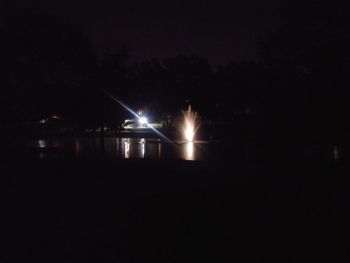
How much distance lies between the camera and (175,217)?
24.3 feet

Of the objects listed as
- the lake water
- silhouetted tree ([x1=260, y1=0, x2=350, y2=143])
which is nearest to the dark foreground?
silhouetted tree ([x1=260, y1=0, x2=350, y2=143])

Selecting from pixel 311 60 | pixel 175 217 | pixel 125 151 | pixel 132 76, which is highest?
pixel 132 76

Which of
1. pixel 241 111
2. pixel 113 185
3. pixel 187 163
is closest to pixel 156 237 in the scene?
pixel 113 185

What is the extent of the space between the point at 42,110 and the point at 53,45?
322 cm

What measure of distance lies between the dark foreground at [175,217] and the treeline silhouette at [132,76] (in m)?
5.60

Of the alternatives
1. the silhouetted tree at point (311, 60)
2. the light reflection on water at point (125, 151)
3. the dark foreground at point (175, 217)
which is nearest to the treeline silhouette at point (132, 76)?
the silhouetted tree at point (311, 60)

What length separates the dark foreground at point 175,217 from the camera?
5.81 meters

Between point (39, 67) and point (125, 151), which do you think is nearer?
point (39, 67)

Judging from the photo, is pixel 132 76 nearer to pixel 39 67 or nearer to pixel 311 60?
pixel 39 67

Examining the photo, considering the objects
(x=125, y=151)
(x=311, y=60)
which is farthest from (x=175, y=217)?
(x=125, y=151)

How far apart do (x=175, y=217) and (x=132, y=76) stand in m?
20.5

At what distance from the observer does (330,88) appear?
15945 millimetres

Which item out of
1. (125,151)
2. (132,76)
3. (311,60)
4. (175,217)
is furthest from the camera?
(132,76)

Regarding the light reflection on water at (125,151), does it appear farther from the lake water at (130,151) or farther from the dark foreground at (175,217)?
the dark foreground at (175,217)
